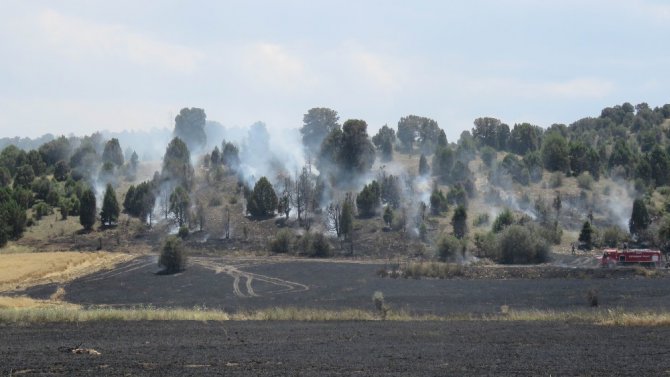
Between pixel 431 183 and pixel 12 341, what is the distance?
325ft

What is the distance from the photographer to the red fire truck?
241 feet

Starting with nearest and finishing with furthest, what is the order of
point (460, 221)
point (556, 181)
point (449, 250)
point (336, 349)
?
1. point (336, 349)
2. point (449, 250)
3. point (460, 221)
4. point (556, 181)

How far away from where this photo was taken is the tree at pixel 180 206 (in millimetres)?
104938

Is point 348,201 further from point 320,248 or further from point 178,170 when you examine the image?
point 178,170

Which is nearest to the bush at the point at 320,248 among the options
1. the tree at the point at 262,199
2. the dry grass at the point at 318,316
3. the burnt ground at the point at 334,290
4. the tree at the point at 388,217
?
the burnt ground at the point at 334,290

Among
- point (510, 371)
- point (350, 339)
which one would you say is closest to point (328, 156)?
point (350, 339)

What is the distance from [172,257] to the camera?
72875 millimetres

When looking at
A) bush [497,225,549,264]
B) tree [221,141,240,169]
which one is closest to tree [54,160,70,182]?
tree [221,141,240,169]

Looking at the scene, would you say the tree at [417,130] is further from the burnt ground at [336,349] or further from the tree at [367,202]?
the burnt ground at [336,349]

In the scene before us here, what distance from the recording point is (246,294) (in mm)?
58938

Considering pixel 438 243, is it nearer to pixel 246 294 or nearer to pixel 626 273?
pixel 626 273

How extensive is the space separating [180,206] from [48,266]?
31.6 m

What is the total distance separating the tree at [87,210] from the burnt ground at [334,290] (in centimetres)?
2541

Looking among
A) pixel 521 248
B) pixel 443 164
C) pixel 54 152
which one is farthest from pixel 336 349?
pixel 54 152
